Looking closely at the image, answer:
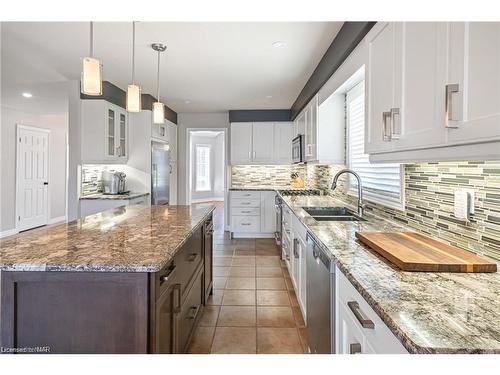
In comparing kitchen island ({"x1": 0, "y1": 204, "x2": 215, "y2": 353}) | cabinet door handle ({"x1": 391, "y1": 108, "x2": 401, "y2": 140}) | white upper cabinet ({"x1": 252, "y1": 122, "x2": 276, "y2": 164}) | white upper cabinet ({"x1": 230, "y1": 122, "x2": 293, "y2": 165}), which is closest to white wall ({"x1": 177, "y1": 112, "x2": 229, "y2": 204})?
white upper cabinet ({"x1": 230, "y1": 122, "x2": 293, "y2": 165})

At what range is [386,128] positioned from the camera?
1502 millimetres

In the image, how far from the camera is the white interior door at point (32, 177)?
6.29 metres

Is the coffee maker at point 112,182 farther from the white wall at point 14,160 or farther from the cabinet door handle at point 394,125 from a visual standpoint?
the cabinet door handle at point 394,125

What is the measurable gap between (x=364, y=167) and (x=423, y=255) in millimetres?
1837

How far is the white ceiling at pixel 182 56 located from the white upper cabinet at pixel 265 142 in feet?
3.32

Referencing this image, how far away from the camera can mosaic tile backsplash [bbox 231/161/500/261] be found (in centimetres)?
125

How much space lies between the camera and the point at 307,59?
11.1 ft

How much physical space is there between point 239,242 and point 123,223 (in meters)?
3.53

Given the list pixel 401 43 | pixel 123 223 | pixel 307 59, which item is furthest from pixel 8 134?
pixel 401 43

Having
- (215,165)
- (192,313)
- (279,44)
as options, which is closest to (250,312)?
(192,313)

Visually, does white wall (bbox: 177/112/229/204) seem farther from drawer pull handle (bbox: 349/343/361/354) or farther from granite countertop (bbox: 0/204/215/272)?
drawer pull handle (bbox: 349/343/361/354)

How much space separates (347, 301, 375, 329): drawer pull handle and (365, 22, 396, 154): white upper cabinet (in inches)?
31.2

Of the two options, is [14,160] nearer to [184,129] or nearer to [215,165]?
[184,129]

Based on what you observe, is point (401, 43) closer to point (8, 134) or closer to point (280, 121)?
point (280, 121)
